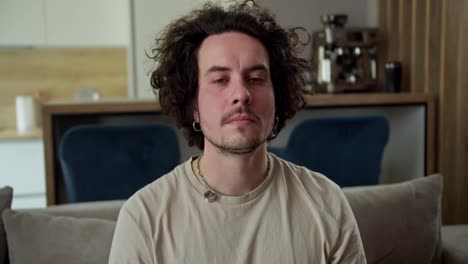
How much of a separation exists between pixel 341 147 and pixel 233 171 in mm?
1283

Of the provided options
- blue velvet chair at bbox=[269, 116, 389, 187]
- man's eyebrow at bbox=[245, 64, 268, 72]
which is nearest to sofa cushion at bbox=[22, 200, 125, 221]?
man's eyebrow at bbox=[245, 64, 268, 72]

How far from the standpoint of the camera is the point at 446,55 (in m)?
2.70

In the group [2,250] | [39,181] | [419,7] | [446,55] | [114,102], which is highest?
[419,7]

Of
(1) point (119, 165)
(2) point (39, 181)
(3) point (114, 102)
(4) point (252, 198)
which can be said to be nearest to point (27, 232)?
(4) point (252, 198)

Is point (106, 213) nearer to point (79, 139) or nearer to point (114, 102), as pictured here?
point (79, 139)

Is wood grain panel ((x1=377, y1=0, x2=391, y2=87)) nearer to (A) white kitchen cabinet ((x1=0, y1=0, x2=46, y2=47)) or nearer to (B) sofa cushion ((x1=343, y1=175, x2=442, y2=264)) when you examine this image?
(B) sofa cushion ((x1=343, y1=175, x2=442, y2=264))

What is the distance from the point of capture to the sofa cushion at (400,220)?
180 cm

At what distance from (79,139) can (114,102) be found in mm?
257

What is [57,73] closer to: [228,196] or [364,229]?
[364,229]

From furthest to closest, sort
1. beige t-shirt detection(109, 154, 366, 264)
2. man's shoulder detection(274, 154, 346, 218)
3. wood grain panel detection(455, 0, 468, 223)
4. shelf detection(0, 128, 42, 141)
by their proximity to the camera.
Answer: shelf detection(0, 128, 42, 141) → wood grain panel detection(455, 0, 468, 223) → man's shoulder detection(274, 154, 346, 218) → beige t-shirt detection(109, 154, 366, 264)

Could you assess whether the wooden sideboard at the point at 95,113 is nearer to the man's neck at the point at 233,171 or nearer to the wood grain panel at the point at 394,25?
the wood grain panel at the point at 394,25

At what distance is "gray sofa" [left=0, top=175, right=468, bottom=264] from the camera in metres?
1.54

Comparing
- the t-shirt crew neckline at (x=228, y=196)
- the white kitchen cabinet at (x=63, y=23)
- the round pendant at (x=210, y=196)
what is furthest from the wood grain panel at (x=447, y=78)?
the white kitchen cabinet at (x=63, y=23)

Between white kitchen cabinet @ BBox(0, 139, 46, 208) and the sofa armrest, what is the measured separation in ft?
9.68
